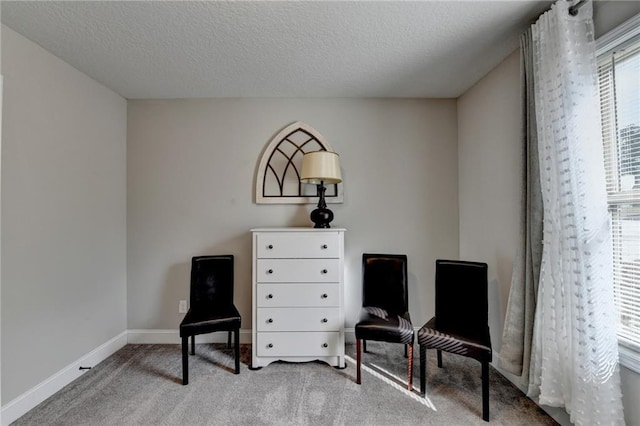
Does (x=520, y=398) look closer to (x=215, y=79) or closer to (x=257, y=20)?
(x=257, y=20)

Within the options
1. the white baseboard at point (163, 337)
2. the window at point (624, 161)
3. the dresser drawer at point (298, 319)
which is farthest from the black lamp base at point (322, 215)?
the window at point (624, 161)

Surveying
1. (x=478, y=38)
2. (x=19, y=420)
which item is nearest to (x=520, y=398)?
(x=478, y=38)

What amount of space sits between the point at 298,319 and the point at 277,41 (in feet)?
7.07

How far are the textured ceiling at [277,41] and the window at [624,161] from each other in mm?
502

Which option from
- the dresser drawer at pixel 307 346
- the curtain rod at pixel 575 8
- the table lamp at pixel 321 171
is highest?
the curtain rod at pixel 575 8

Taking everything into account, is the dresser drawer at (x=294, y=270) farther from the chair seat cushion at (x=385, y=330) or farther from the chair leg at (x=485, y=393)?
the chair leg at (x=485, y=393)

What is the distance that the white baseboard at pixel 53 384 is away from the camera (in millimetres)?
1811

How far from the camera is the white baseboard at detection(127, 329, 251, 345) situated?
2885mm

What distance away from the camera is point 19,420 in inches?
71.7

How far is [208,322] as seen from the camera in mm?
2232

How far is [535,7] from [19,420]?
13.5 ft

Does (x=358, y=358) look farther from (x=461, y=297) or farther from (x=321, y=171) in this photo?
(x=321, y=171)

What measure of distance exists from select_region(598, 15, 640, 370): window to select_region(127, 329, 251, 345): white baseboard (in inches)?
110

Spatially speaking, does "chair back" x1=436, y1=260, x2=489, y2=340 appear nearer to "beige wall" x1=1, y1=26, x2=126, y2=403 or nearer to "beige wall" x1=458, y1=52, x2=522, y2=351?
"beige wall" x1=458, y1=52, x2=522, y2=351
